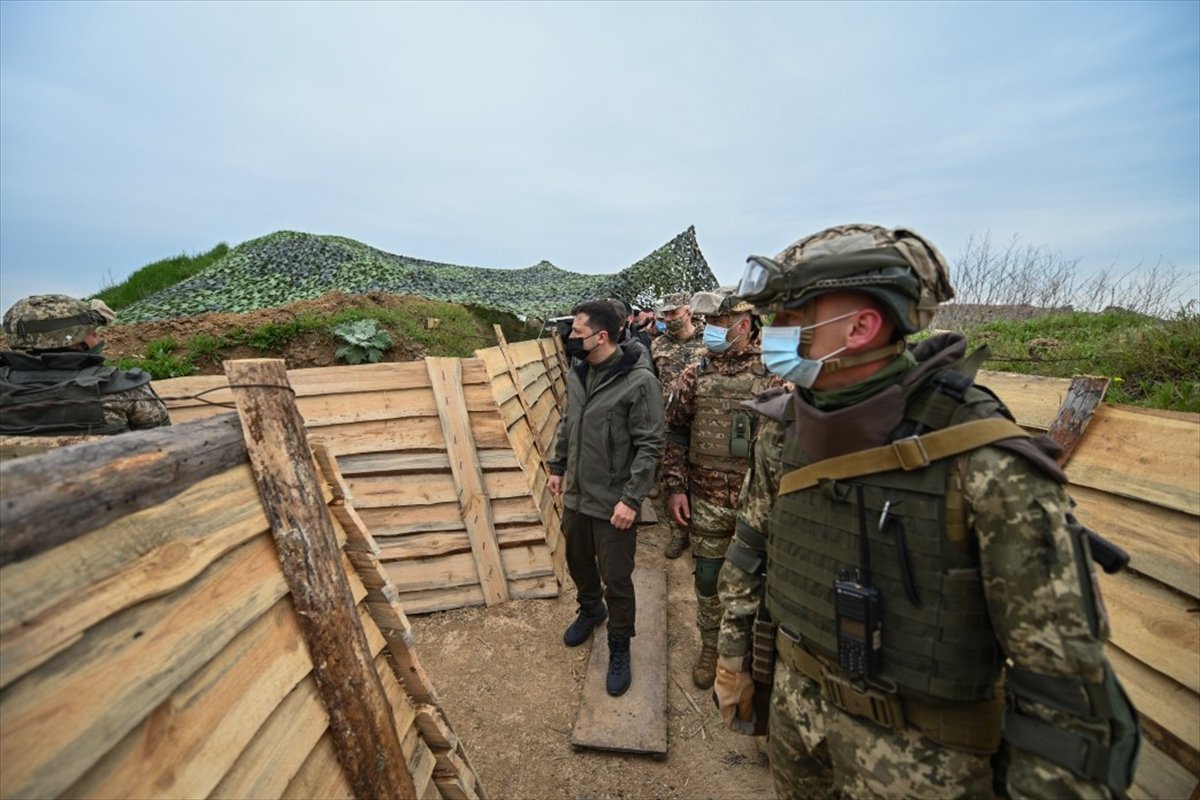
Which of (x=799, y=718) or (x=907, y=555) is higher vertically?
(x=907, y=555)

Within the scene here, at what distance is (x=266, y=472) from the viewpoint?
1.64m

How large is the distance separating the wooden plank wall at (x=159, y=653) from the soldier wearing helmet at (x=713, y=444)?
8.63ft

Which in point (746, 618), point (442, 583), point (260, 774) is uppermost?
point (260, 774)

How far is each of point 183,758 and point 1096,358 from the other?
5.29 m

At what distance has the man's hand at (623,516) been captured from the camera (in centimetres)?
347

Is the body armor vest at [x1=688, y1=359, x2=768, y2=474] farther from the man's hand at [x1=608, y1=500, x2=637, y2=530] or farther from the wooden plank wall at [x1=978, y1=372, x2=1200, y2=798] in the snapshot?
the wooden plank wall at [x1=978, y1=372, x2=1200, y2=798]

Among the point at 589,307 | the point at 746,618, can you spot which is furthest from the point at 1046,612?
the point at 589,307

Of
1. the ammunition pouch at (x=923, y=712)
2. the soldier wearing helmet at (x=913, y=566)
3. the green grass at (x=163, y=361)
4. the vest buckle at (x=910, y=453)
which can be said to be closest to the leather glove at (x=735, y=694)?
the soldier wearing helmet at (x=913, y=566)

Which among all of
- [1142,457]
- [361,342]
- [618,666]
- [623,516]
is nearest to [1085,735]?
[1142,457]

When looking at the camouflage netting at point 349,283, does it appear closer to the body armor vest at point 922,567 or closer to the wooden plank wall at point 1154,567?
the wooden plank wall at point 1154,567

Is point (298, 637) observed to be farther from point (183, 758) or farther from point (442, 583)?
point (442, 583)

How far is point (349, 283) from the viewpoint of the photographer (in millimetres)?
10758

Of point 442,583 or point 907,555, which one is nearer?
point 907,555

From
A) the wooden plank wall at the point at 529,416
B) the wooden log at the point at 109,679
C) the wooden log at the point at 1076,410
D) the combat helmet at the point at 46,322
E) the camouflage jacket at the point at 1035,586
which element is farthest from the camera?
the wooden plank wall at the point at 529,416
